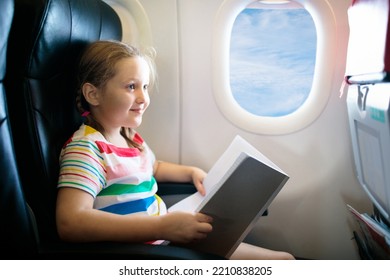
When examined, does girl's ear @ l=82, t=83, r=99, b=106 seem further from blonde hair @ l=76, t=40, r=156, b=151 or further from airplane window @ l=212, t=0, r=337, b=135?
airplane window @ l=212, t=0, r=337, b=135

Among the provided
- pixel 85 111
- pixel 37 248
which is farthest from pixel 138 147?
pixel 37 248

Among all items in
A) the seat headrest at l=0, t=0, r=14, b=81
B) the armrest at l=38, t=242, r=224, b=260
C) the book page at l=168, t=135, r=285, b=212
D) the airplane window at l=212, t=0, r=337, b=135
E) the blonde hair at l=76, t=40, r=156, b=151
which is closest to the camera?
the seat headrest at l=0, t=0, r=14, b=81

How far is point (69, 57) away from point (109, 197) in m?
0.41

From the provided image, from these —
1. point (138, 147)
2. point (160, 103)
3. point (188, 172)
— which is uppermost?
point (160, 103)

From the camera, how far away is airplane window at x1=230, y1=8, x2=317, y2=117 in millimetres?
1489

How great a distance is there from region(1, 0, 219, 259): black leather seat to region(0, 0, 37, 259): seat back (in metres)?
0.03

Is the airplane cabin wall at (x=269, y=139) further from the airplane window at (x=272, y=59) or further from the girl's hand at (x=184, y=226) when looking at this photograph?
the girl's hand at (x=184, y=226)

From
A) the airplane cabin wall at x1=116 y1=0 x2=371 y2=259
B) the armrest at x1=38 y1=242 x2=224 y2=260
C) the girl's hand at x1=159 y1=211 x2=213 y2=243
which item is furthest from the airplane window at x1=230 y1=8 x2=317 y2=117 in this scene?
the armrest at x1=38 y1=242 x2=224 y2=260

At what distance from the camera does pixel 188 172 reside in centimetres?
146

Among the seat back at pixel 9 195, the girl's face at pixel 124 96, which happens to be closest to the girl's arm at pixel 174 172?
the girl's face at pixel 124 96

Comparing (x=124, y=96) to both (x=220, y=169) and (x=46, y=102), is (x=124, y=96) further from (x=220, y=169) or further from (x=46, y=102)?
(x=220, y=169)

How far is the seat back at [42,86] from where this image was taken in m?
0.91
